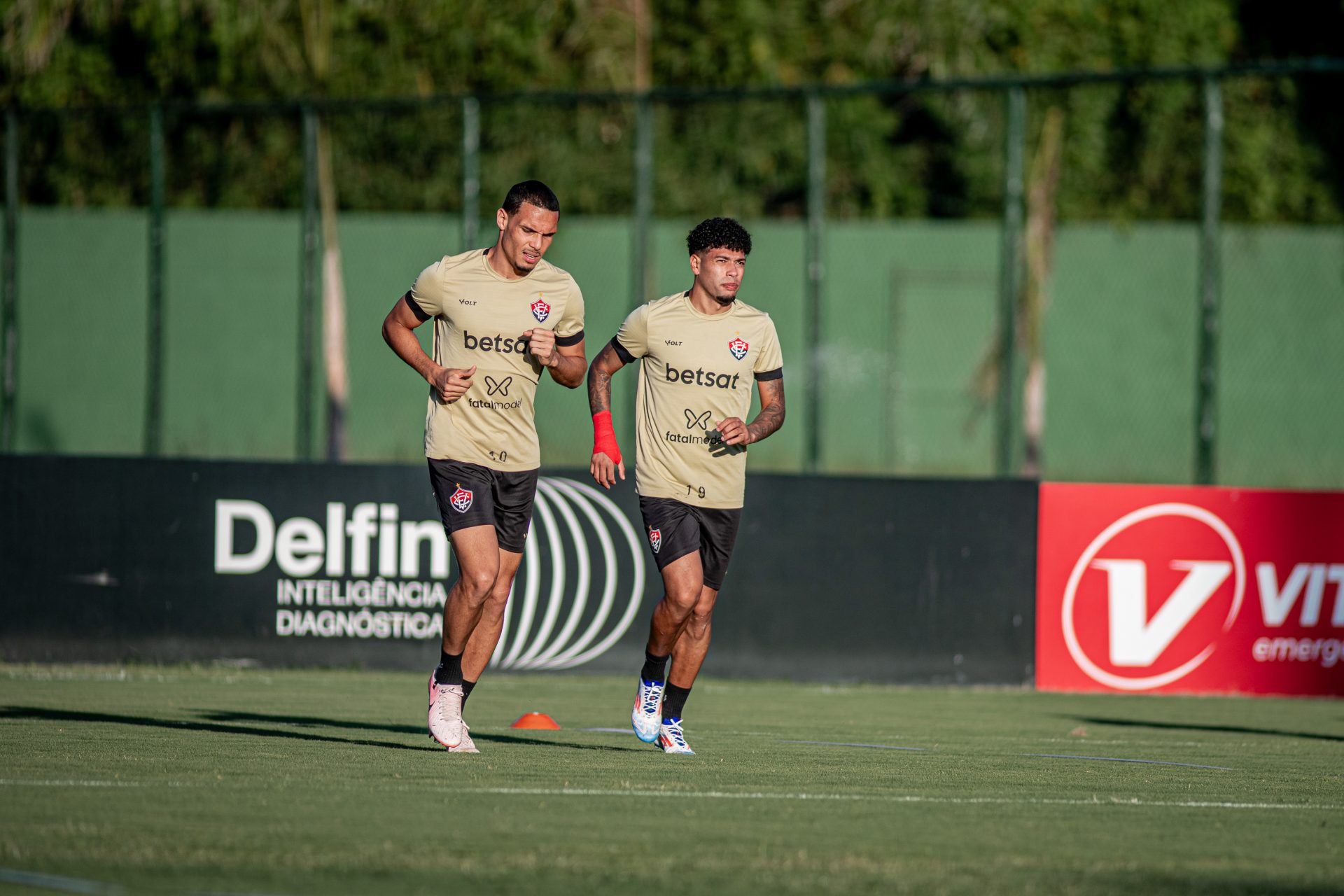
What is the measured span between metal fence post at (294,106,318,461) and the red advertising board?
22.6 feet

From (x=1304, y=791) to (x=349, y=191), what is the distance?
2028cm

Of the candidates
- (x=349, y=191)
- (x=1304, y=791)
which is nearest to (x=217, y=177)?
(x=349, y=191)

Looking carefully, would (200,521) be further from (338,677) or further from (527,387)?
(527,387)

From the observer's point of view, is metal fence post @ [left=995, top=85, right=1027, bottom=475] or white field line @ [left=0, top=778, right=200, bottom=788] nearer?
white field line @ [left=0, top=778, right=200, bottom=788]

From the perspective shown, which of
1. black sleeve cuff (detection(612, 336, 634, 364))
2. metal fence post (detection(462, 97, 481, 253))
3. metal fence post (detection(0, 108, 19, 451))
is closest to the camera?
black sleeve cuff (detection(612, 336, 634, 364))

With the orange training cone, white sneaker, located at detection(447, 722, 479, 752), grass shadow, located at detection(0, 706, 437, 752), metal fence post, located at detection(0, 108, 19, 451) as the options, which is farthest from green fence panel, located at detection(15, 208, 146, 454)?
white sneaker, located at detection(447, 722, 479, 752)

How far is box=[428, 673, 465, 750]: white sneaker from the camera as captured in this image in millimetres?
8180

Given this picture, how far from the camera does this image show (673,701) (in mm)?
8633

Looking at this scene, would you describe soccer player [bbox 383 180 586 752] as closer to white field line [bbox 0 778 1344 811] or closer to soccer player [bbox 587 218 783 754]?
soccer player [bbox 587 218 783 754]

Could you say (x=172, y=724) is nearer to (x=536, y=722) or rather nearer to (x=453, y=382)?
(x=536, y=722)

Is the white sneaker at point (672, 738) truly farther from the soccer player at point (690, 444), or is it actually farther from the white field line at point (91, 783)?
the white field line at point (91, 783)

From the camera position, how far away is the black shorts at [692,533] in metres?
8.52

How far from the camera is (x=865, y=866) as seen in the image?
19.1 ft

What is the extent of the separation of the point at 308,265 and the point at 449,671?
9672mm
